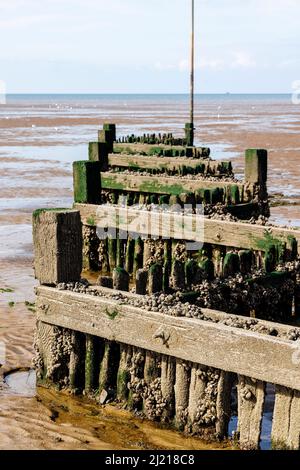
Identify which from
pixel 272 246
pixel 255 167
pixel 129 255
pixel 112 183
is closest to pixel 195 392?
pixel 272 246

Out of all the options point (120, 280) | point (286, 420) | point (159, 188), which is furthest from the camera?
point (159, 188)

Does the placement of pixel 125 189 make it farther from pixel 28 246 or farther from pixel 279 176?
pixel 279 176

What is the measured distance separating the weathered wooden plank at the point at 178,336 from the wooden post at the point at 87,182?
3985 millimetres

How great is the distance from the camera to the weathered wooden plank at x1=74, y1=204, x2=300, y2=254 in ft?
28.8

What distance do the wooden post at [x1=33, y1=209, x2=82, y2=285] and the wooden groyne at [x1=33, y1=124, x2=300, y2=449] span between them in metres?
0.01

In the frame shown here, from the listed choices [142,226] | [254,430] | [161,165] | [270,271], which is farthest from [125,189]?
[254,430]

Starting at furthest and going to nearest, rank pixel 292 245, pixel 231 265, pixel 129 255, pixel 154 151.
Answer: pixel 154 151, pixel 129 255, pixel 292 245, pixel 231 265

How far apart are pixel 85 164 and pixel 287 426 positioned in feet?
20.2

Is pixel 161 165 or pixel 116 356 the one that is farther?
pixel 161 165

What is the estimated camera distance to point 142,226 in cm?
1024

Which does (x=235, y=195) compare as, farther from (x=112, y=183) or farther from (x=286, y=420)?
(x=286, y=420)

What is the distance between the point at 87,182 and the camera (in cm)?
1102

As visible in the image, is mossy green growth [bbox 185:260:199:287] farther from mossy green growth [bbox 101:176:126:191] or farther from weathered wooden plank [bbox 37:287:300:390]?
mossy green growth [bbox 101:176:126:191]

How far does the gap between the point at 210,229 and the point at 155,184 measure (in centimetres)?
333
